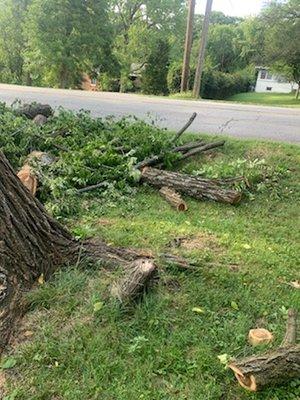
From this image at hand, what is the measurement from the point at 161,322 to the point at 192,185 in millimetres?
2899

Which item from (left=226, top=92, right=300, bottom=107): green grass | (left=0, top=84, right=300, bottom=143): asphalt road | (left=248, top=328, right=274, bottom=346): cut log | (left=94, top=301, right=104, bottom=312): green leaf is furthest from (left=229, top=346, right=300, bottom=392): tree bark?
(left=226, top=92, right=300, bottom=107): green grass

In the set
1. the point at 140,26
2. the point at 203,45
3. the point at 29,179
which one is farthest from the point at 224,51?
the point at 29,179

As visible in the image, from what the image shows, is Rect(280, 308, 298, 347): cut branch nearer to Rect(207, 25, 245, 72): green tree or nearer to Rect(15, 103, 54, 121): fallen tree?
Rect(15, 103, 54, 121): fallen tree

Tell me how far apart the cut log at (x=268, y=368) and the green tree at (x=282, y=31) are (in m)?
32.0

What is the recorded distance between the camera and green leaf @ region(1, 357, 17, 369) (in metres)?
2.52

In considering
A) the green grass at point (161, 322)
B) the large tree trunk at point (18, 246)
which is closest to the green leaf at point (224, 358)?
the green grass at point (161, 322)

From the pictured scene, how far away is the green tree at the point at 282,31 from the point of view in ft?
99.7

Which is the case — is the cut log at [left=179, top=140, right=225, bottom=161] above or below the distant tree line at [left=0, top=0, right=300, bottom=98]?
below

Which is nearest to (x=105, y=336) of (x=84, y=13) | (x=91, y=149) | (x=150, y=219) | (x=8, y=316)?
(x=8, y=316)

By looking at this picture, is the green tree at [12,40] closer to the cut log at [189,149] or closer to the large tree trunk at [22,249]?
the cut log at [189,149]

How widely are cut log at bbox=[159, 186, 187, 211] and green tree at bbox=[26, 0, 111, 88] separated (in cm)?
2254

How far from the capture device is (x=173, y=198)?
5.32 m

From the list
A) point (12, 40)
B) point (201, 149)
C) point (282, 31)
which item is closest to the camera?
point (201, 149)

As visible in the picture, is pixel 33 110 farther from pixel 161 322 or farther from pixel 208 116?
pixel 161 322
